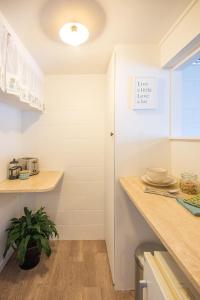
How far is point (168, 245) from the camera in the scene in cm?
66

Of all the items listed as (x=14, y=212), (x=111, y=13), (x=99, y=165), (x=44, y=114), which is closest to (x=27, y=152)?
(x=44, y=114)

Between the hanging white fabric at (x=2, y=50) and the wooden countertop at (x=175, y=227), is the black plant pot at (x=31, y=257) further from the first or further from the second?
the hanging white fabric at (x=2, y=50)

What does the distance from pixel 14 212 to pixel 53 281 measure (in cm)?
87

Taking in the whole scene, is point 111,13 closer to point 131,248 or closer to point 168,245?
point 168,245

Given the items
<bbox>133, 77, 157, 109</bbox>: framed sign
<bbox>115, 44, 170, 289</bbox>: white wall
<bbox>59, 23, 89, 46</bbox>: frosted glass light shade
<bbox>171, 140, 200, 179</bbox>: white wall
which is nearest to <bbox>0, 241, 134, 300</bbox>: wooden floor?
<bbox>115, 44, 170, 289</bbox>: white wall

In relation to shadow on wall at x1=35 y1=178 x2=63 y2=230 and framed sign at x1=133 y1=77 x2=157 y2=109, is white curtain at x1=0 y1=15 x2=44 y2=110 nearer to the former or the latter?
framed sign at x1=133 y1=77 x2=157 y2=109

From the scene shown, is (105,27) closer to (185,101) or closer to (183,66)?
(183,66)

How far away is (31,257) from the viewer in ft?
5.93

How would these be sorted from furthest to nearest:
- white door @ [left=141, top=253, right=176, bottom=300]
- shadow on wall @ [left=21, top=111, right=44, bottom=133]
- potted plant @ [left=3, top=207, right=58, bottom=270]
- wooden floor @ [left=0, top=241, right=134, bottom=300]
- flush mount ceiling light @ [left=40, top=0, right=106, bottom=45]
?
shadow on wall @ [left=21, top=111, right=44, bottom=133] < potted plant @ [left=3, top=207, right=58, bottom=270] < wooden floor @ [left=0, top=241, right=134, bottom=300] < flush mount ceiling light @ [left=40, top=0, right=106, bottom=45] < white door @ [left=141, top=253, right=176, bottom=300]

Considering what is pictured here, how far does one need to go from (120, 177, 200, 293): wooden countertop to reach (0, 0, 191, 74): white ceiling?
118cm

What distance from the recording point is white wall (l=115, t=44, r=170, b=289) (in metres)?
1.59

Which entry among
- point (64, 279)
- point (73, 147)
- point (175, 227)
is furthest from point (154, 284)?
point (73, 147)

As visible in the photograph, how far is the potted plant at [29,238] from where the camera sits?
5.57ft

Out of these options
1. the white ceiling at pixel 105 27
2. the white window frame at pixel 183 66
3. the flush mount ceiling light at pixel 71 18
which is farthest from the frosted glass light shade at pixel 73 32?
the white window frame at pixel 183 66
